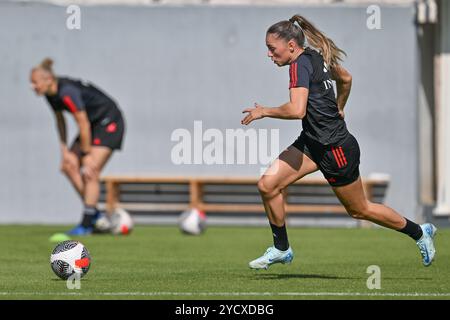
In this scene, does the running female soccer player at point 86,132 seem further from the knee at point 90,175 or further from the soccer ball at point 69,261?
the soccer ball at point 69,261

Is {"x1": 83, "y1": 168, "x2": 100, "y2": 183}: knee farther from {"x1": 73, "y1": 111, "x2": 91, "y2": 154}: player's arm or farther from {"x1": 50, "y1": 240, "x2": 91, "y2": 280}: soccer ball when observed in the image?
{"x1": 50, "y1": 240, "x2": 91, "y2": 280}: soccer ball

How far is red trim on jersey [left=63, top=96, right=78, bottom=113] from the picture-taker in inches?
604

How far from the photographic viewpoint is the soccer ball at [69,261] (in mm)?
9703

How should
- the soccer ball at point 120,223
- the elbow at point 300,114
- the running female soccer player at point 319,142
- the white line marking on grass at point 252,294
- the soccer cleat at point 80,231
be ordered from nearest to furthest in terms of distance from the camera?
the white line marking on grass at point 252,294, the elbow at point 300,114, the running female soccer player at point 319,142, the soccer cleat at point 80,231, the soccer ball at point 120,223

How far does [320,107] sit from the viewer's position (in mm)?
9742

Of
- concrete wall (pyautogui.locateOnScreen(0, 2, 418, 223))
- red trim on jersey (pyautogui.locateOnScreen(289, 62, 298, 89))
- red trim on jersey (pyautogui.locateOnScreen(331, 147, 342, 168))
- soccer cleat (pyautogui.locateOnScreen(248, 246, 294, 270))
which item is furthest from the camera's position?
concrete wall (pyautogui.locateOnScreen(0, 2, 418, 223))

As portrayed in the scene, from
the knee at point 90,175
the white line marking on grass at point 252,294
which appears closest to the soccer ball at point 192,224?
the knee at point 90,175

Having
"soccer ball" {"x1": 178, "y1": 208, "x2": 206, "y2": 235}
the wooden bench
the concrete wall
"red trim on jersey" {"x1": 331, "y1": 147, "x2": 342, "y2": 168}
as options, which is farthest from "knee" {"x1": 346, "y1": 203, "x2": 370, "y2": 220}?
the concrete wall

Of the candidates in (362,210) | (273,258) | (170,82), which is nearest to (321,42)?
(362,210)

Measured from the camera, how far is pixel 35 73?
15305mm

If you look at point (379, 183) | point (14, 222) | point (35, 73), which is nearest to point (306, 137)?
point (35, 73)

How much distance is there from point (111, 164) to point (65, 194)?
0.93m

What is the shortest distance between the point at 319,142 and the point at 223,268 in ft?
6.10

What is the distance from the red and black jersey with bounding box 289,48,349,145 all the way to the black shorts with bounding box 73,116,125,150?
256 inches
